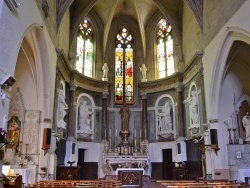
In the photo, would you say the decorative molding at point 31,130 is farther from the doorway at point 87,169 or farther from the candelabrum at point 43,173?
the doorway at point 87,169

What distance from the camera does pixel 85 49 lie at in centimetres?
2100

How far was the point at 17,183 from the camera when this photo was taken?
352 inches

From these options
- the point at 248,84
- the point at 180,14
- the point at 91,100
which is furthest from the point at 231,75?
the point at 91,100

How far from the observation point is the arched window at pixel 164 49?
829 inches

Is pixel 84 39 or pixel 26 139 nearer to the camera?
pixel 26 139

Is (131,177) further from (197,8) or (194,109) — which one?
(197,8)

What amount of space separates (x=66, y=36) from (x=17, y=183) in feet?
37.2

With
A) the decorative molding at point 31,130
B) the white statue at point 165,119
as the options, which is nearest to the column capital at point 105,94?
the white statue at point 165,119

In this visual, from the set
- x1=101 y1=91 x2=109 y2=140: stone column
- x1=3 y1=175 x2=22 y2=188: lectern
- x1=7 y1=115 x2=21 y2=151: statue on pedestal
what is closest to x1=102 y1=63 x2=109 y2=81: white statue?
x1=101 y1=91 x2=109 y2=140: stone column

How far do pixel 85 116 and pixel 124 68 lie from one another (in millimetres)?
5133

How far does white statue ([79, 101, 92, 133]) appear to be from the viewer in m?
19.3

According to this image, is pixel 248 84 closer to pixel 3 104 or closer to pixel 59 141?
pixel 59 141

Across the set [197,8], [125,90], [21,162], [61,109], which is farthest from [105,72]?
[21,162]

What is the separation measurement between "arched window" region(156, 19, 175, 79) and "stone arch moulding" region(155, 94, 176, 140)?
79.2 inches
